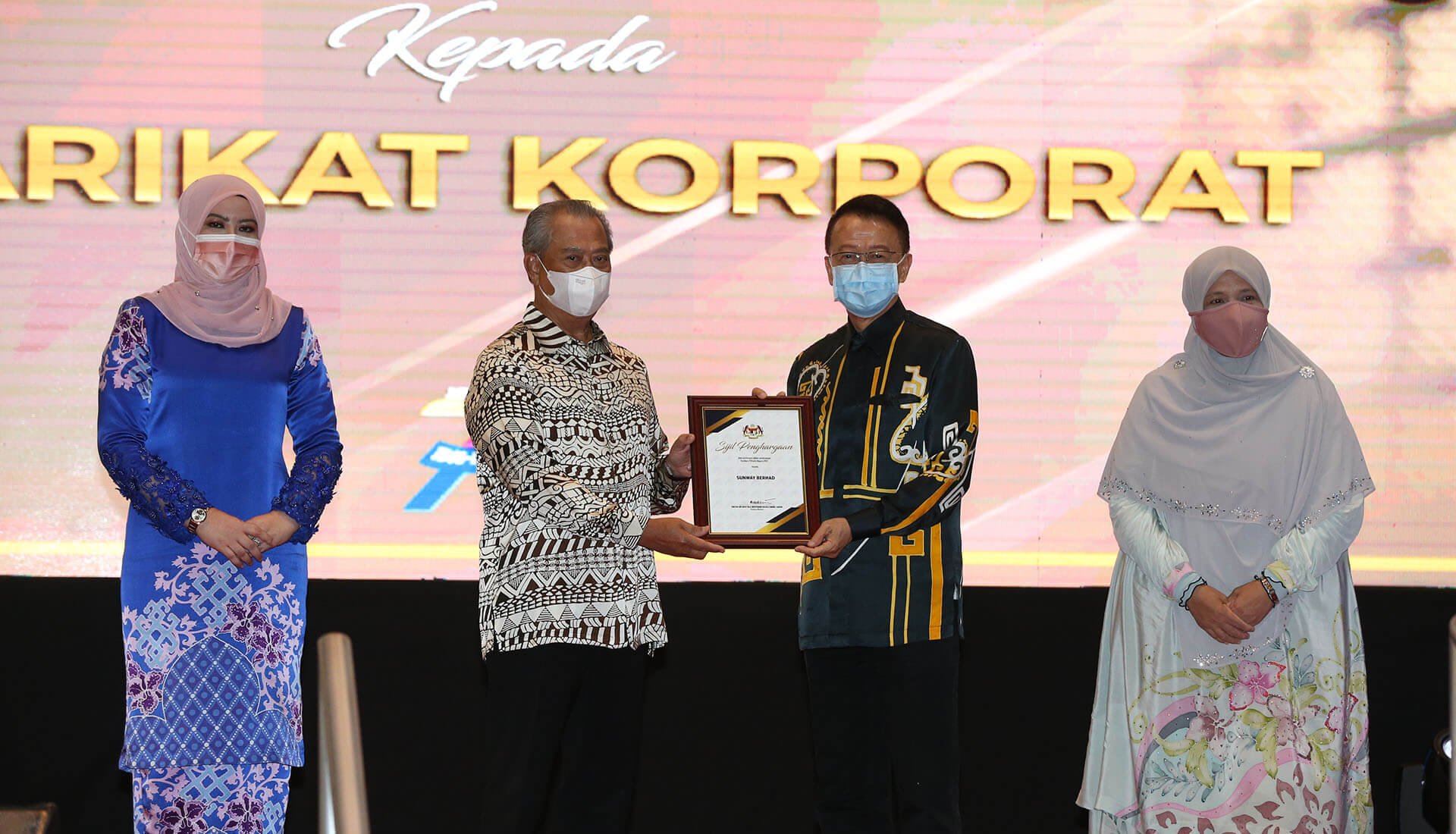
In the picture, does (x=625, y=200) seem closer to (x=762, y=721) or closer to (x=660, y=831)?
(x=762, y=721)

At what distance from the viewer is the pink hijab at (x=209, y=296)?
8.70 ft

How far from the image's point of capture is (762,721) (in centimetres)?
379

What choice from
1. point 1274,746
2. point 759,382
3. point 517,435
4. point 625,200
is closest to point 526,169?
point 625,200

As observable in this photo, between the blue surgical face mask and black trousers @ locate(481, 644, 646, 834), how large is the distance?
0.85 m

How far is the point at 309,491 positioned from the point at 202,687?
0.43m

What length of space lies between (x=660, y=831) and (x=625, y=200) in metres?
1.83

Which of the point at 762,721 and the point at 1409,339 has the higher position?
the point at 1409,339

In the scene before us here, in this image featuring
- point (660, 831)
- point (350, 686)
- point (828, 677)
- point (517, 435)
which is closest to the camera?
point (350, 686)

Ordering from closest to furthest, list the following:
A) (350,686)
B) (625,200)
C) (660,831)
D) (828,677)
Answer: (350,686) → (828,677) → (660,831) → (625,200)

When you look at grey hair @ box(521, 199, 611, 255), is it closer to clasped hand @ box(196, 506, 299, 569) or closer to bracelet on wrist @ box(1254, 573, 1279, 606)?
clasped hand @ box(196, 506, 299, 569)

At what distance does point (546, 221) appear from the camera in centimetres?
264

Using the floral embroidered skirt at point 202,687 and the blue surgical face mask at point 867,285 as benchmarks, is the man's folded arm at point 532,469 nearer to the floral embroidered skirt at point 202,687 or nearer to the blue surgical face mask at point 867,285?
the floral embroidered skirt at point 202,687

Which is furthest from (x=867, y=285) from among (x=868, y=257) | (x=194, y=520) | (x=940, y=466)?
(x=194, y=520)

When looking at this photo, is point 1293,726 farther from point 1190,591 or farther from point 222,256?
point 222,256
